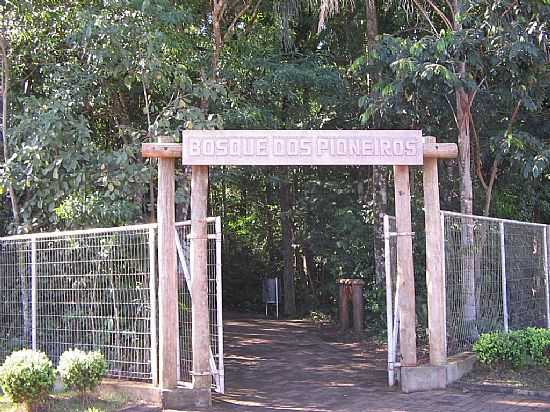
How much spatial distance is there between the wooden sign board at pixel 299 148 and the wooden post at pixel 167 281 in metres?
0.41

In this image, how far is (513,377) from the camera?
9078 millimetres

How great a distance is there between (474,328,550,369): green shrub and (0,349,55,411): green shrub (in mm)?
5466

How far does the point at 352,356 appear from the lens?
12281 mm

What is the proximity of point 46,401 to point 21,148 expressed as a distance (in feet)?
14.0

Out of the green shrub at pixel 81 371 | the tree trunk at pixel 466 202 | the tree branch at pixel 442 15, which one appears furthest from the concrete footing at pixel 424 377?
the tree branch at pixel 442 15

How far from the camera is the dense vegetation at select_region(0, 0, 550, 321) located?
10.5m

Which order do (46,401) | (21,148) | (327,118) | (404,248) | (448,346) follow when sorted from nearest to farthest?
(46,401) → (404,248) → (448,346) → (21,148) → (327,118)

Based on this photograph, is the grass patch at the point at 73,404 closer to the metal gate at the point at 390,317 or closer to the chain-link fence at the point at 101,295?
the chain-link fence at the point at 101,295

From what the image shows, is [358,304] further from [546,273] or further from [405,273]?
[405,273]

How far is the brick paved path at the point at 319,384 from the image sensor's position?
797cm

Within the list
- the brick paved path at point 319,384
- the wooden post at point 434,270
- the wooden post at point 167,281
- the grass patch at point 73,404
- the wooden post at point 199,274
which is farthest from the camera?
the wooden post at point 434,270

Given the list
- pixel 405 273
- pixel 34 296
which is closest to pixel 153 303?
pixel 34 296

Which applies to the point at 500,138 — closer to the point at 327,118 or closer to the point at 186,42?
the point at 327,118

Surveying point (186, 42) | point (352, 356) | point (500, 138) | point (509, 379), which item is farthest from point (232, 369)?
point (500, 138)
